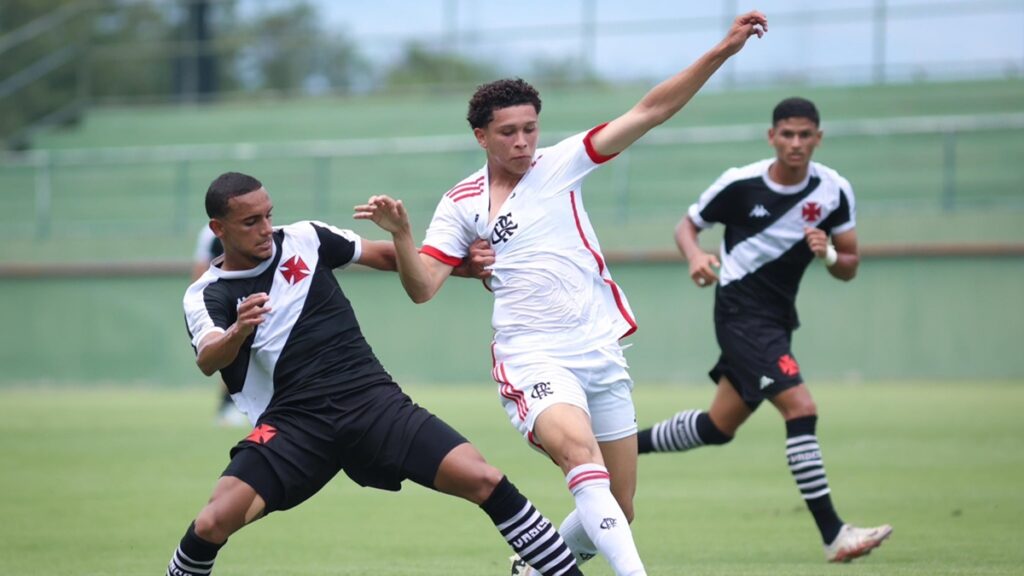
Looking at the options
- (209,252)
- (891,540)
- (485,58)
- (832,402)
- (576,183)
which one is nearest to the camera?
(576,183)

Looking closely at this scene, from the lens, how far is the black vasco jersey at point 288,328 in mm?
6559

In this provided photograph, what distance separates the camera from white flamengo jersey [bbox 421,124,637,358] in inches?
269

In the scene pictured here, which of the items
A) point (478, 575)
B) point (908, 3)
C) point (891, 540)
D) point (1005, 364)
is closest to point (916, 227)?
point (1005, 364)

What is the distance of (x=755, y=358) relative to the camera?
30.1 feet

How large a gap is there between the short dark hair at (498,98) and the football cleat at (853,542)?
3083 mm

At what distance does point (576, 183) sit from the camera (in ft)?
23.1

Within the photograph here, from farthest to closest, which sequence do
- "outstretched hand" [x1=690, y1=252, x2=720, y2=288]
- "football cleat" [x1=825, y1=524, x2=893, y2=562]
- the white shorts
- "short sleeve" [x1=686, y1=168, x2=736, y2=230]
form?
"short sleeve" [x1=686, y1=168, x2=736, y2=230], "outstretched hand" [x1=690, y1=252, x2=720, y2=288], "football cleat" [x1=825, y1=524, x2=893, y2=562], the white shorts

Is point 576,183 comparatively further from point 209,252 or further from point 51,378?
point 51,378

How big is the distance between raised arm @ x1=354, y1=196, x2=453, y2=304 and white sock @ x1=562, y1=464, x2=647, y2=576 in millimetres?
1068

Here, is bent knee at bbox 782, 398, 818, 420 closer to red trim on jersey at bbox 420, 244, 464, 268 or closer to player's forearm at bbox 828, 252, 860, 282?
player's forearm at bbox 828, 252, 860, 282

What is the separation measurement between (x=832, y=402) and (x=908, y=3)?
10.8 metres

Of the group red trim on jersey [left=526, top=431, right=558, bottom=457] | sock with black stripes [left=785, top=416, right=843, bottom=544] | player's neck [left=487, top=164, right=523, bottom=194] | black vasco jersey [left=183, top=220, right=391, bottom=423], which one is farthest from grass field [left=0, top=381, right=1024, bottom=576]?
player's neck [left=487, top=164, right=523, bottom=194]

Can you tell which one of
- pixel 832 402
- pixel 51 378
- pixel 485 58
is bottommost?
pixel 51 378

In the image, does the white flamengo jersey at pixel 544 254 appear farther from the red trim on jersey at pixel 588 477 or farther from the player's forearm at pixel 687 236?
the player's forearm at pixel 687 236
